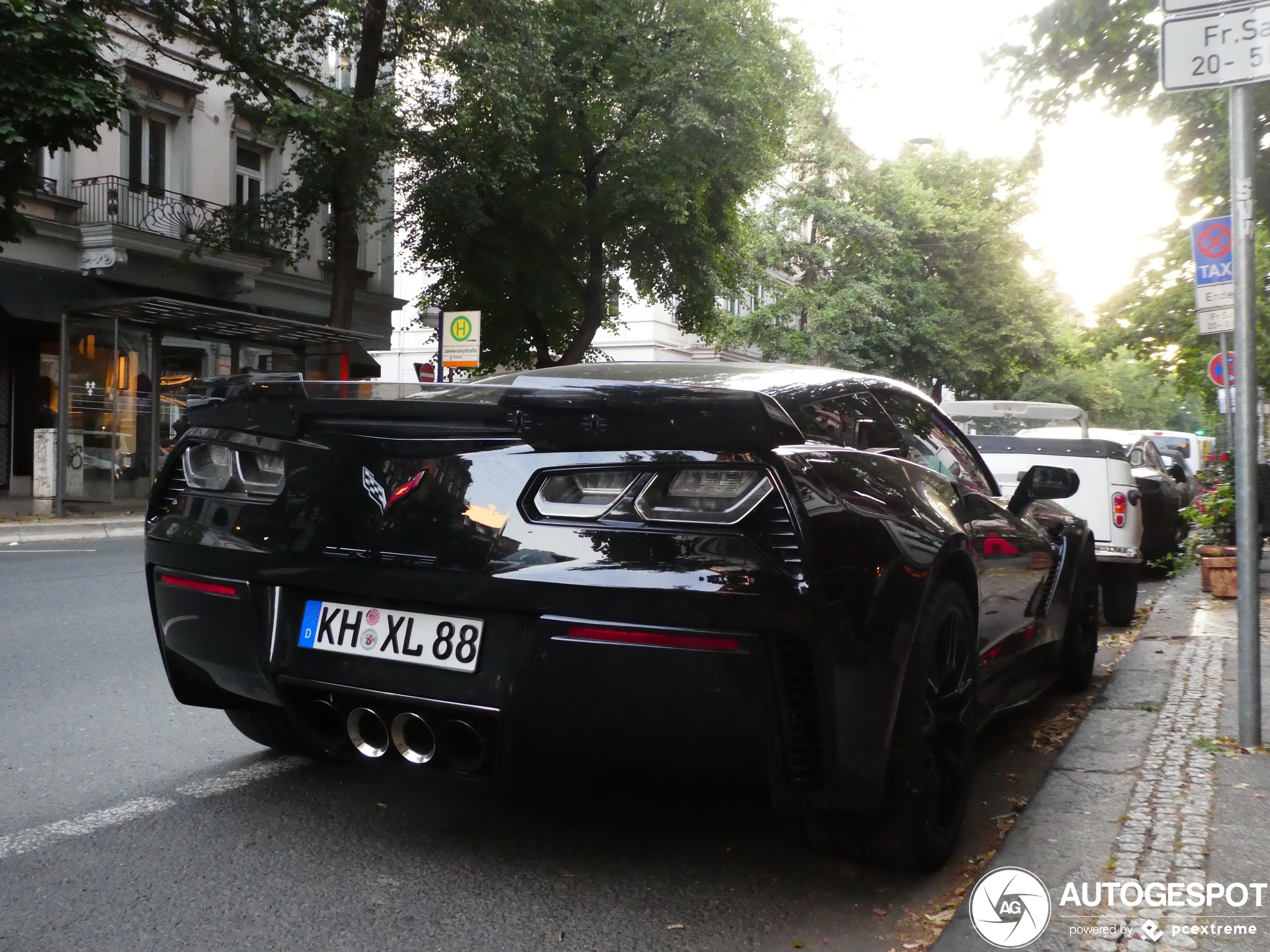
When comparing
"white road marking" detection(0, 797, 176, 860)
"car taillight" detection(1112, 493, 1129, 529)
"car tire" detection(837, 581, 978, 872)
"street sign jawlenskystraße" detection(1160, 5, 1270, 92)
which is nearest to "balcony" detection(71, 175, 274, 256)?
"car taillight" detection(1112, 493, 1129, 529)

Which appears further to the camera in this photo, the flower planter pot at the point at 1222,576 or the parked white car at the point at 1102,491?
the flower planter pot at the point at 1222,576

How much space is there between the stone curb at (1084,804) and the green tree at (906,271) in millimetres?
30679

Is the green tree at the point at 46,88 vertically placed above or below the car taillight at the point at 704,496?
above

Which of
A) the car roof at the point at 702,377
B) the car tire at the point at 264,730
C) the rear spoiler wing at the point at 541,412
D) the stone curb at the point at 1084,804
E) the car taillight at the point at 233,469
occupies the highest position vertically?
the car roof at the point at 702,377

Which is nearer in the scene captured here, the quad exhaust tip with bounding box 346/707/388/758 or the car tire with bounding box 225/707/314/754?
the quad exhaust tip with bounding box 346/707/388/758

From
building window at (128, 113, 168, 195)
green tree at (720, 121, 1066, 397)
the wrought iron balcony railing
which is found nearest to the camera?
the wrought iron balcony railing

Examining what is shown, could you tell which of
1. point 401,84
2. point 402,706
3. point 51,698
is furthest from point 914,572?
point 401,84

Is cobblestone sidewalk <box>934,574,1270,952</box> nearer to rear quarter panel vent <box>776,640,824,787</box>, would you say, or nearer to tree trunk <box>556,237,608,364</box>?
rear quarter panel vent <box>776,640,824,787</box>

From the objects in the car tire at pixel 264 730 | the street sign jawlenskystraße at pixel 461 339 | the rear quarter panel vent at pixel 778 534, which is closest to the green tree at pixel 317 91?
the street sign jawlenskystraße at pixel 461 339

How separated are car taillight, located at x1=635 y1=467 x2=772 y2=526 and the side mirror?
2.23m

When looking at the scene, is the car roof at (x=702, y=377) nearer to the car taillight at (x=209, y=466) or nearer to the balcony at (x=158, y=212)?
the car taillight at (x=209, y=466)

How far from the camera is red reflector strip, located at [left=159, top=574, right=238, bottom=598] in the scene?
10.6ft

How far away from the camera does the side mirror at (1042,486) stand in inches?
185

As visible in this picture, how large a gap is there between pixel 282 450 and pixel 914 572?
5.36 ft
